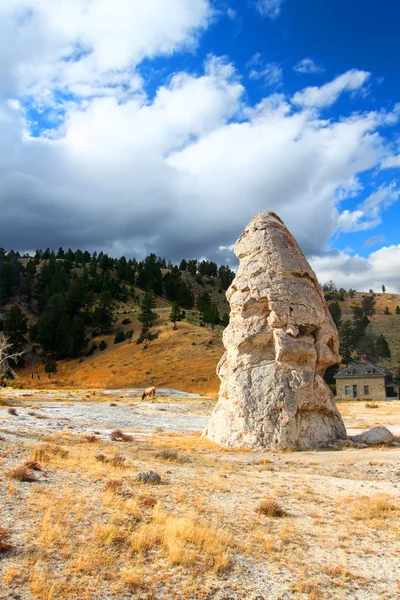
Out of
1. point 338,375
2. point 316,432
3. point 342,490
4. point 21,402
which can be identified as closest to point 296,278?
point 316,432

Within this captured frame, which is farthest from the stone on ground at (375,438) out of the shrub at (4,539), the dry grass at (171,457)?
the shrub at (4,539)

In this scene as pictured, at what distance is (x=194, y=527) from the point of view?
734 centimetres

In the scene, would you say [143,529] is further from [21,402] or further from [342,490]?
[21,402]

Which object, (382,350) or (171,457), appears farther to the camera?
(382,350)

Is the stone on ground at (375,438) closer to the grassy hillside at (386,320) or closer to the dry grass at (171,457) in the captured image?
the dry grass at (171,457)

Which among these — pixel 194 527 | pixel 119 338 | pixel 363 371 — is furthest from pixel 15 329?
pixel 194 527

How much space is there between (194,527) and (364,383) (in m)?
60.6

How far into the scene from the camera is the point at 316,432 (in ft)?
57.0

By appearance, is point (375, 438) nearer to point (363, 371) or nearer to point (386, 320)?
point (363, 371)

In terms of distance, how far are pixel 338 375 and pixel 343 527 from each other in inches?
2308

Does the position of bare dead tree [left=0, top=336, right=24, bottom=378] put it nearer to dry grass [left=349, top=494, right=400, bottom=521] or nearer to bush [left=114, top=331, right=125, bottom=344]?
bush [left=114, top=331, right=125, bottom=344]

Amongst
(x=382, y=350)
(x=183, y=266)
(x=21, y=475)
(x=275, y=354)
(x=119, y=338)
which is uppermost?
(x=183, y=266)

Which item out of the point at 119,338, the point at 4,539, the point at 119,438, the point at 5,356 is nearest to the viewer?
the point at 4,539

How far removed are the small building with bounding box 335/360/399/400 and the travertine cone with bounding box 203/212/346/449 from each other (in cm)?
4711
